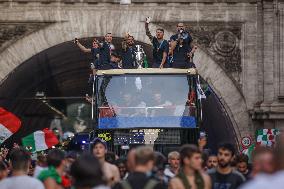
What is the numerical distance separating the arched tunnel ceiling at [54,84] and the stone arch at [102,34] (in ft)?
1.25

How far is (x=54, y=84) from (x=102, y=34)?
9.52 m

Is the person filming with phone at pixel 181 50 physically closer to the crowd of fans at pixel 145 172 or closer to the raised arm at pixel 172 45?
the raised arm at pixel 172 45

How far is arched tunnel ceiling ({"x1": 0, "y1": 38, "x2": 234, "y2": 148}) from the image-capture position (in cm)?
3322

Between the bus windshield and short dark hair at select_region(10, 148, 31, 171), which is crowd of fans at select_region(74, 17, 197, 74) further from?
short dark hair at select_region(10, 148, 31, 171)

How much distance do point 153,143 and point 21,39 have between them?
13.4 meters

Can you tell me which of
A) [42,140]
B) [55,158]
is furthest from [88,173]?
[42,140]

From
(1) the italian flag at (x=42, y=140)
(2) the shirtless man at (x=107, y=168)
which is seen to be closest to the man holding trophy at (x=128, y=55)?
(1) the italian flag at (x=42, y=140)

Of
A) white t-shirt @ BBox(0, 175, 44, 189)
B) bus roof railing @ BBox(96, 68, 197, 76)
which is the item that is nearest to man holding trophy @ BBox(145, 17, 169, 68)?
bus roof railing @ BBox(96, 68, 197, 76)

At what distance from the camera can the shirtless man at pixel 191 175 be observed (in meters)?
10.9

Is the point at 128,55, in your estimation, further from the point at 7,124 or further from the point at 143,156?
the point at 143,156

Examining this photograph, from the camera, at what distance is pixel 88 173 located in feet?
27.8

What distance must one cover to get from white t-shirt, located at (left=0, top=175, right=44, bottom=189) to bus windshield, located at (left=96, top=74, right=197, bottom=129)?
878 cm

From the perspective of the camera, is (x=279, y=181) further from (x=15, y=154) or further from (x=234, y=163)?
(x=234, y=163)

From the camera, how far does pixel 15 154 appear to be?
38.1 feet
